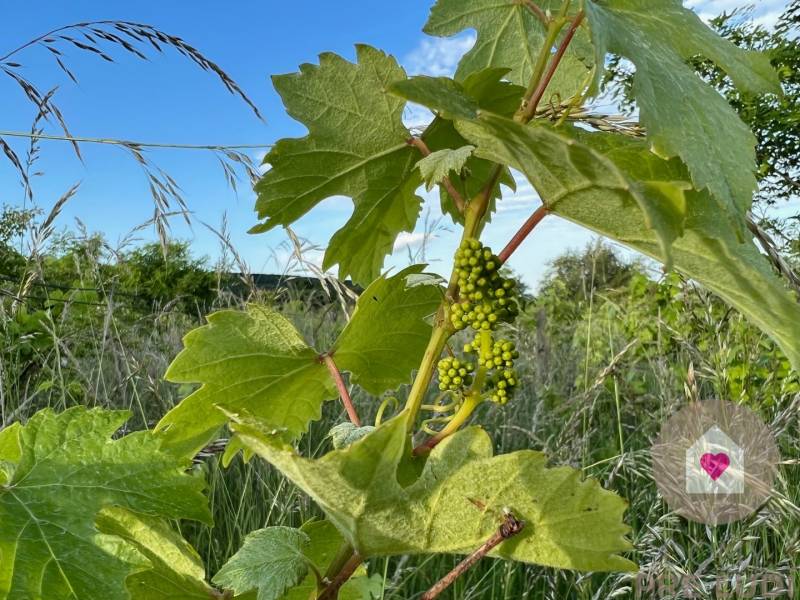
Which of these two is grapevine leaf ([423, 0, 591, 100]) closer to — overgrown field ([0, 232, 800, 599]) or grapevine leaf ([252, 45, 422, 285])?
grapevine leaf ([252, 45, 422, 285])

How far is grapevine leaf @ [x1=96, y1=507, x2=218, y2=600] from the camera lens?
641 millimetres

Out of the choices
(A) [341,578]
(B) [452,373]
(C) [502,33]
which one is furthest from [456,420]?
(C) [502,33]

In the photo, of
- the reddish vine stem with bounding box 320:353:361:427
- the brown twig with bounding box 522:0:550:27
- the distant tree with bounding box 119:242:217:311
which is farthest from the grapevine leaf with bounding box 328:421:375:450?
the distant tree with bounding box 119:242:217:311

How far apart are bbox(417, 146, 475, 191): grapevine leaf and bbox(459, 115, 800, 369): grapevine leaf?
22 mm

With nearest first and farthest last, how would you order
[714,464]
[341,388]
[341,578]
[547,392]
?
[341,578] → [341,388] → [714,464] → [547,392]

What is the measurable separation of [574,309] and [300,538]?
5.84 meters

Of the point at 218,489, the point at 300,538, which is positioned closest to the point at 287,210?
the point at 300,538

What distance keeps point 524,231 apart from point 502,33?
11.3 inches

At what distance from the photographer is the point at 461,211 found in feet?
1.82

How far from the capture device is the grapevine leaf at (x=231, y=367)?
26.0 inches

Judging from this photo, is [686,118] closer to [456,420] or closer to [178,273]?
[456,420]

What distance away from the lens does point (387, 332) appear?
27.2 inches

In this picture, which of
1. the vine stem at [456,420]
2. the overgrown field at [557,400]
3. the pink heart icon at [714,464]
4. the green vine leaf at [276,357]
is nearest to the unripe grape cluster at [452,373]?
the vine stem at [456,420]

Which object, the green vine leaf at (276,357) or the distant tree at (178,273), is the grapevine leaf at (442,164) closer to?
the green vine leaf at (276,357)
